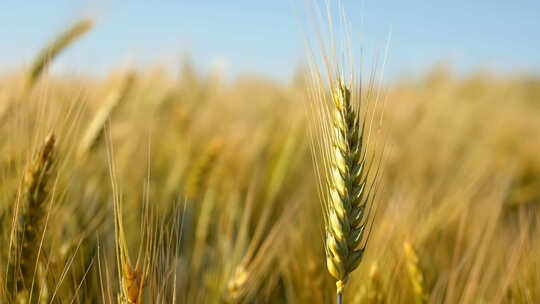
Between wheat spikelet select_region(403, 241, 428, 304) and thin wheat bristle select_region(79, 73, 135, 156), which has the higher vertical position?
thin wheat bristle select_region(79, 73, 135, 156)

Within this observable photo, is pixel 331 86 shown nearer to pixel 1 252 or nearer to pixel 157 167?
pixel 1 252

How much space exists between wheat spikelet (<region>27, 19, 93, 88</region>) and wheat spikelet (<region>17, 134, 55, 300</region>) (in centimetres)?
65

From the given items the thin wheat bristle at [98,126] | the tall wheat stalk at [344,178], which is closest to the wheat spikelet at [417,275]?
the tall wheat stalk at [344,178]

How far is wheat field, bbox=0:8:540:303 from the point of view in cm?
67

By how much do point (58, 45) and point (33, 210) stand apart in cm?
88

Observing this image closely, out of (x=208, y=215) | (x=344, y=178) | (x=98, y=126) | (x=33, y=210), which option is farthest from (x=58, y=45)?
(x=344, y=178)

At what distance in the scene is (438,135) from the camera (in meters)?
3.19

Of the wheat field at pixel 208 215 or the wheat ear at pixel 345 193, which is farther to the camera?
the wheat field at pixel 208 215

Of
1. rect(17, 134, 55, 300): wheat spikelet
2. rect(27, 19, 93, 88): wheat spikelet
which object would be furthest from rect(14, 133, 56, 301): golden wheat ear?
rect(27, 19, 93, 88): wheat spikelet

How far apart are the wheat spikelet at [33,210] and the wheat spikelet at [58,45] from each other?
65 cm

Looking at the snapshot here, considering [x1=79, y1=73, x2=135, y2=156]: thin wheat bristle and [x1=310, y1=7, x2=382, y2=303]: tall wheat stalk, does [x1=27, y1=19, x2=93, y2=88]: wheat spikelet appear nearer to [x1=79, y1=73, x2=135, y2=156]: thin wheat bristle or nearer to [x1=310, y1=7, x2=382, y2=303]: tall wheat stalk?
[x1=79, y1=73, x2=135, y2=156]: thin wheat bristle

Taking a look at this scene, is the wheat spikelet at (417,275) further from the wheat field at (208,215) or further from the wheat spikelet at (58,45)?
the wheat spikelet at (58,45)

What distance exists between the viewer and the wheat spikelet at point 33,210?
701 millimetres

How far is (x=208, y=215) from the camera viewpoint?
1.38 m
